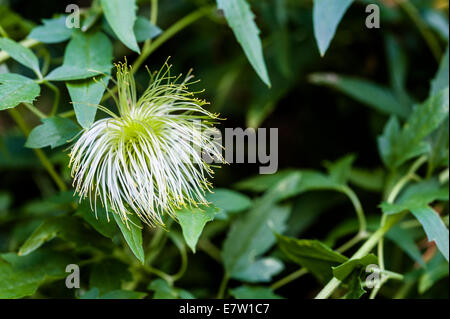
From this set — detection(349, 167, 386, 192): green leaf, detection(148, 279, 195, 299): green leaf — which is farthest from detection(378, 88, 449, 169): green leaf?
detection(148, 279, 195, 299): green leaf

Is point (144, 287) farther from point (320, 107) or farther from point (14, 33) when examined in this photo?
point (320, 107)

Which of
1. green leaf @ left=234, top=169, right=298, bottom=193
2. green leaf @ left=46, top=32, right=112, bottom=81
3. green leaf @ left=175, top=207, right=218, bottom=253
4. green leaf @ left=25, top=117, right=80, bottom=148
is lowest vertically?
green leaf @ left=234, top=169, right=298, bottom=193

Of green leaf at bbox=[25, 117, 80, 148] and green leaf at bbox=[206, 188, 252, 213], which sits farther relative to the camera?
green leaf at bbox=[206, 188, 252, 213]

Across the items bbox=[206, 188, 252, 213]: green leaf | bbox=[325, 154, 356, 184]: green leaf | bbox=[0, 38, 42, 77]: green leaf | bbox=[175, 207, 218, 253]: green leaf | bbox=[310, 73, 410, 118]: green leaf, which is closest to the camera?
bbox=[175, 207, 218, 253]: green leaf

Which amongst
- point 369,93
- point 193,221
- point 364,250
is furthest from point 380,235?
point 369,93

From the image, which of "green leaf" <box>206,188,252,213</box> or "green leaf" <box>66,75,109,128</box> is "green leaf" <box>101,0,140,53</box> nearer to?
"green leaf" <box>66,75,109,128</box>

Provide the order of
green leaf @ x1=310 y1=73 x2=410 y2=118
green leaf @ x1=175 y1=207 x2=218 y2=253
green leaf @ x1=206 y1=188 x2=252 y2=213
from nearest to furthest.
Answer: green leaf @ x1=175 y1=207 x2=218 y2=253, green leaf @ x1=206 y1=188 x2=252 y2=213, green leaf @ x1=310 y1=73 x2=410 y2=118

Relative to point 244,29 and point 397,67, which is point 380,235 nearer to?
point 244,29
